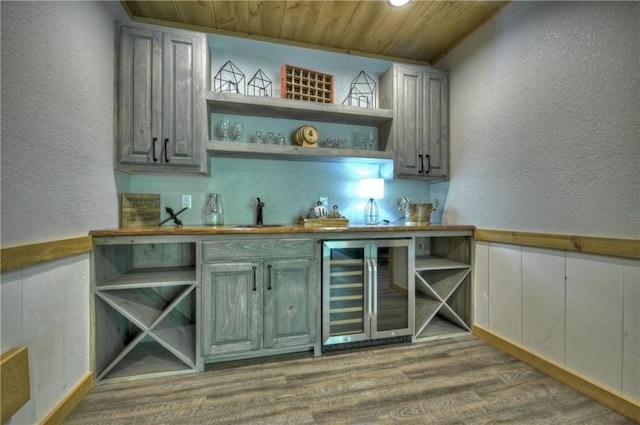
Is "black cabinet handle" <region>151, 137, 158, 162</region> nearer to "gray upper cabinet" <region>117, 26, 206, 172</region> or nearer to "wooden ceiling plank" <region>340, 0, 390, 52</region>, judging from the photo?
"gray upper cabinet" <region>117, 26, 206, 172</region>

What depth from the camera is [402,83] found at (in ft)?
8.21

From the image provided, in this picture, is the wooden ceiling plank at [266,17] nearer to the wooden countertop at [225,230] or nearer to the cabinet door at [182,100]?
the cabinet door at [182,100]

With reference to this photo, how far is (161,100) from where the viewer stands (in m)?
2.01

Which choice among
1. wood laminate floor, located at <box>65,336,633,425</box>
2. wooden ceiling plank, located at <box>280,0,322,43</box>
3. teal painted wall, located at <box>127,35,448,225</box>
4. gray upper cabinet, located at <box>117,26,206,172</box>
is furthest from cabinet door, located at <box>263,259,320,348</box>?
wooden ceiling plank, located at <box>280,0,322,43</box>

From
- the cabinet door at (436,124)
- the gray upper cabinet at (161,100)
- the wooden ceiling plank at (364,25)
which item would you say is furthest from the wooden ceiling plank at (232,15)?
the cabinet door at (436,124)

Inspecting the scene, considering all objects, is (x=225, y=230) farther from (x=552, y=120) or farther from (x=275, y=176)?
(x=552, y=120)

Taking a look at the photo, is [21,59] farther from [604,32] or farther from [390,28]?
[604,32]

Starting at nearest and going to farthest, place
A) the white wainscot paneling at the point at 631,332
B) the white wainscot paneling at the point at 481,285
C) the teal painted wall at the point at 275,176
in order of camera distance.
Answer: the white wainscot paneling at the point at 631,332 < the white wainscot paneling at the point at 481,285 < the teal painted wall at the point at 275,176

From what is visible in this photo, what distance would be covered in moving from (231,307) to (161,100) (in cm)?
159

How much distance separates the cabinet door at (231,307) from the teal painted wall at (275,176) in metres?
0.71

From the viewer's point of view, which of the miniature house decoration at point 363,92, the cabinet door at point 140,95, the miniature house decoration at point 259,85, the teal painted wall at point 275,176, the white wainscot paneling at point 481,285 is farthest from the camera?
the miniature house decoration at point 363,92

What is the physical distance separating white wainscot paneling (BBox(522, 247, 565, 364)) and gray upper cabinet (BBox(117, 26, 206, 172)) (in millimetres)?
2482

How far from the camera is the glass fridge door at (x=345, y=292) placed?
1982mm

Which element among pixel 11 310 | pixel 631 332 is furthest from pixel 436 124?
pixel 11 310
